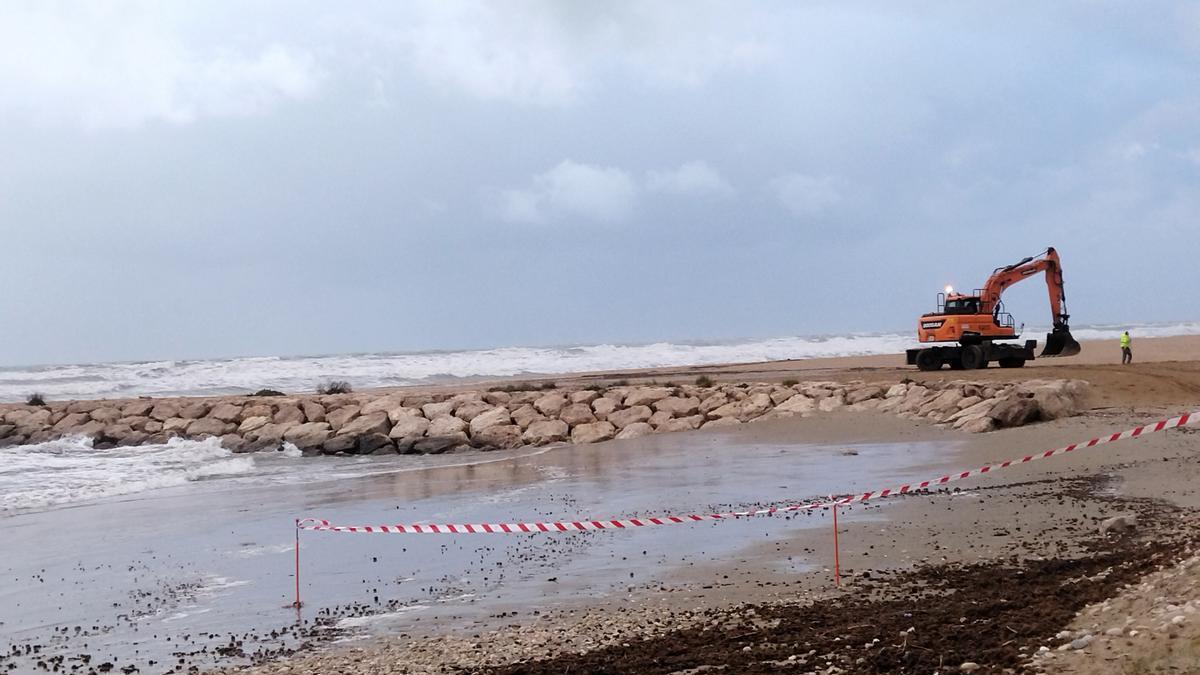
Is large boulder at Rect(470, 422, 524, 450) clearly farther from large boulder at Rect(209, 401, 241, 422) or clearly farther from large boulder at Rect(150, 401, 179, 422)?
large boulder at Rect(150, 401, 179, 422)

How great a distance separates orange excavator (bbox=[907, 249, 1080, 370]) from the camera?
1169 inches

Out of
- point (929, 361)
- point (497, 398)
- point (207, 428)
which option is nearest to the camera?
point (207, 428)

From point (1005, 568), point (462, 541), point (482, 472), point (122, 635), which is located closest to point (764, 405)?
point (482, 472)

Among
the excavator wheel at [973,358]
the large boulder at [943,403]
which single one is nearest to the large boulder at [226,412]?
the large boulder at [943,403]

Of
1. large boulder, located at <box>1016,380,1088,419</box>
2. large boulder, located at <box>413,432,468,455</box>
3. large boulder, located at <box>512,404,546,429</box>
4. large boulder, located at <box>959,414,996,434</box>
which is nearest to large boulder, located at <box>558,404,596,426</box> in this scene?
large boulder, located at <box>512,404,546,429</box>

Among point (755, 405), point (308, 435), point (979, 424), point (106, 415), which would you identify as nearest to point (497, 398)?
point (308, 435)

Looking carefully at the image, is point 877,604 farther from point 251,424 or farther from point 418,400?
point 251,424

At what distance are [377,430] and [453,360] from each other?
Result: 132ft

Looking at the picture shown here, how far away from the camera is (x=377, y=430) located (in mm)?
23609

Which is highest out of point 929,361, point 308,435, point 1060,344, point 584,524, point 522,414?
point 1060,344

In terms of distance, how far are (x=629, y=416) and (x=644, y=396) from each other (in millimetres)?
1262

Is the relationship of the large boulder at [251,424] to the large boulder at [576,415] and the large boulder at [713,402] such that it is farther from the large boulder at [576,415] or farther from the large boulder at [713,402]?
the large boulder at [713,402]

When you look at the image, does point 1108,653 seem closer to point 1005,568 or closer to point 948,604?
point 948,604

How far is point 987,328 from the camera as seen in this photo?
1177 inches
